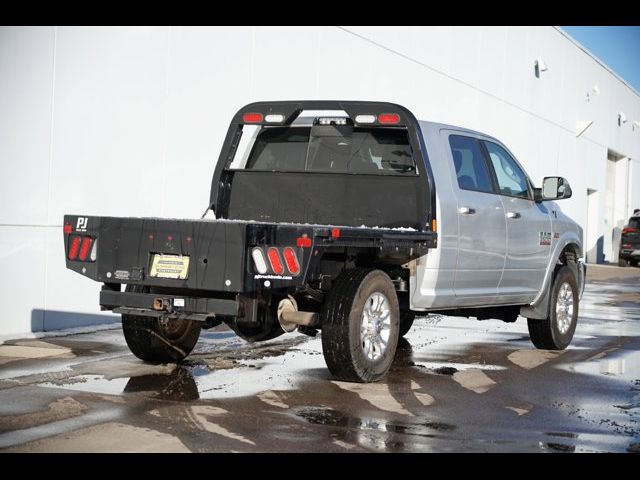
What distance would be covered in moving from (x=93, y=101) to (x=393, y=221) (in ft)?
14.8

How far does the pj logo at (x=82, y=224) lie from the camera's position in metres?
7.73

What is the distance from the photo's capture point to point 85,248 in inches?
304

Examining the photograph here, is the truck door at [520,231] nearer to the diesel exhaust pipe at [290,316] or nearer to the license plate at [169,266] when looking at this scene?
the diesel exhaust pipe at [290,316]

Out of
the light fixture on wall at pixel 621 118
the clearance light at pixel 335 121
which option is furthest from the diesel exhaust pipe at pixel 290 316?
the light fixture on wall at pixel 621 118

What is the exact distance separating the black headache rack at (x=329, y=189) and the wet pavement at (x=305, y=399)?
1.33 meters

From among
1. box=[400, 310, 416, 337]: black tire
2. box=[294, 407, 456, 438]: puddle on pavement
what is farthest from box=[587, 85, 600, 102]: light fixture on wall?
box=[294, 407, 456, 438]: puddle on pavement

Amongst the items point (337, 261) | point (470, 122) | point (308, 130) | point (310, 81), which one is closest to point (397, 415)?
point (337, 261)

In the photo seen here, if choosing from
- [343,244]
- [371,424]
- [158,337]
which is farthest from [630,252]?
[371,424]

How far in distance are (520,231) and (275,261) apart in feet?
12.3

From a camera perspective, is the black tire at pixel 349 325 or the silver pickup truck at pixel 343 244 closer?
the silver pickup truck at pixel 343 244

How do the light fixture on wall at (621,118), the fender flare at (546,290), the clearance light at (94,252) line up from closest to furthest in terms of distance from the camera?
the clearance light at (94,252) < the fender flare at (546,290) < the light fixture on wall at (621,118)
